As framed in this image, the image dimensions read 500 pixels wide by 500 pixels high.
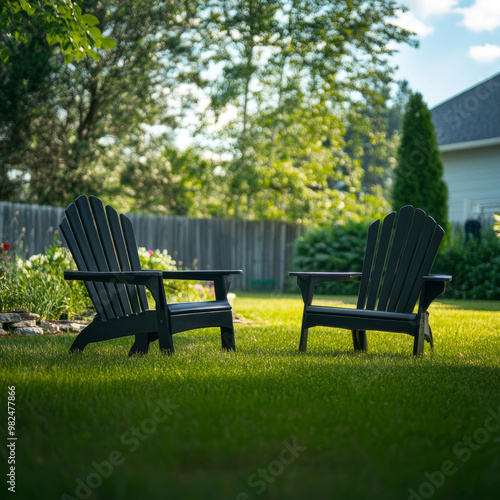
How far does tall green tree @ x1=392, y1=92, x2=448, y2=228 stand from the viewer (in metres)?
12.9

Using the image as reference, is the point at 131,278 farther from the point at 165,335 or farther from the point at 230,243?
the point at 230,243

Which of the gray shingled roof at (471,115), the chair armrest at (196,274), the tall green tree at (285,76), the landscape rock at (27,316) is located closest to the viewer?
the chair armrest at (196,274)

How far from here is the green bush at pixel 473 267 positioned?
11664 millimetres

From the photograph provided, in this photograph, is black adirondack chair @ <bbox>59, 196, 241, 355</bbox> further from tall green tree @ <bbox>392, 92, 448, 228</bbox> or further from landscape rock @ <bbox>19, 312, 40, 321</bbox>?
tall green tree @ <bbox>392, 92, 448, 228</bbox>

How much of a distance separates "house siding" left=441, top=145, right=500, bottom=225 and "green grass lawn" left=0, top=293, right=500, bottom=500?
40.7 ft

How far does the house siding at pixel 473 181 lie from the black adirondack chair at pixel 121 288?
40.5 feet

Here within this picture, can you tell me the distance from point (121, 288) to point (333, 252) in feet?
32.8

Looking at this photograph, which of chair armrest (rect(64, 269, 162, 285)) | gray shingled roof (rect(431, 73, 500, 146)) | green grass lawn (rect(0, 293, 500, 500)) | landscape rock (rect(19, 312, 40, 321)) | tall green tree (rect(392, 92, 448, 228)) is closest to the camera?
green grass lawn (rect(0, 293, 500, 500))

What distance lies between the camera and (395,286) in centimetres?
479

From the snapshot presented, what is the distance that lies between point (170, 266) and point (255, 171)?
7931 mm

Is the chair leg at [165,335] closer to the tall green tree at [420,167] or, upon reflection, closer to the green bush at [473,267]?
the green bush at [473,267]

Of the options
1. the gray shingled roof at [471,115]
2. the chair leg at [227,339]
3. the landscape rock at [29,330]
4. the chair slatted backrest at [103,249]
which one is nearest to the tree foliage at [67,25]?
the chair slatted backrest at [103,249]

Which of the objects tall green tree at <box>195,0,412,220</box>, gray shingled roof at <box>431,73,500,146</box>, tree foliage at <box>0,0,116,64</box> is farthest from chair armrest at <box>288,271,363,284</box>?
gray shingled roof at <box>431,73,500,146</box>

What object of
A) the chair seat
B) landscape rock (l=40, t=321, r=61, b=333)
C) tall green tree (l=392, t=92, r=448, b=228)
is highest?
tall green tree (l=392, t=92, r=448, b=228)
